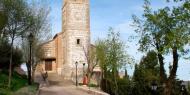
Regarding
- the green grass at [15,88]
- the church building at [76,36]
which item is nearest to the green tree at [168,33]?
the green grass at [15,88]

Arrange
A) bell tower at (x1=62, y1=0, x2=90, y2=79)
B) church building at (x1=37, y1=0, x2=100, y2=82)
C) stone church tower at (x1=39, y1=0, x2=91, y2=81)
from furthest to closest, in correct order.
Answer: bell tower at (x1=62, y1=0, x2=90, y2=79) → stone church tower at (x1=39, y1=0, x2=91, y2=81) → church building at (x1=37, y1=0, x2=100, y2=82)

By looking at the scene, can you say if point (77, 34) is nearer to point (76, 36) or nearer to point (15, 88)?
point (76, 36)

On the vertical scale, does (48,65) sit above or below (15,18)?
below

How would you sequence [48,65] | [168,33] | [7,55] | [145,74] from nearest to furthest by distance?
[168,33], [145,74], [7,55], [48,65]

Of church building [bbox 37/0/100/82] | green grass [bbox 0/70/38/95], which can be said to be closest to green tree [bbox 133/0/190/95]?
green grass [bbox 0/70/38/95]

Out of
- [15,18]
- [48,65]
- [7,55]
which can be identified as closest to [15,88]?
[15,18]

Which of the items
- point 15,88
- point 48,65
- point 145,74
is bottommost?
point 15,88

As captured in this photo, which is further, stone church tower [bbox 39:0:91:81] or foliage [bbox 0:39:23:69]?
stone church tower [bbox 39:0:91:81]

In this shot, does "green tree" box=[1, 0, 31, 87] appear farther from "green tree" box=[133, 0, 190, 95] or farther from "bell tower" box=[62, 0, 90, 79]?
"bell tower" box=[62, 0, 90, 79]

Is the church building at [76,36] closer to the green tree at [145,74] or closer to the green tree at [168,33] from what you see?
the green tree at [145,74]

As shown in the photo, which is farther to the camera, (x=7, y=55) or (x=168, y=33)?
(x=7, y=55)

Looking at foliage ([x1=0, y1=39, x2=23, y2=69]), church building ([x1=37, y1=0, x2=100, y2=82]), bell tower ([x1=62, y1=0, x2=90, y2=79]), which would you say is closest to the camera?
foliage ([x1=0, y1=39, x2=23, y2=69])

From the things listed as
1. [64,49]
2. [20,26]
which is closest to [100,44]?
[64,49]

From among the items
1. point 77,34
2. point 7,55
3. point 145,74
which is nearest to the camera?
point 145,74
